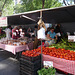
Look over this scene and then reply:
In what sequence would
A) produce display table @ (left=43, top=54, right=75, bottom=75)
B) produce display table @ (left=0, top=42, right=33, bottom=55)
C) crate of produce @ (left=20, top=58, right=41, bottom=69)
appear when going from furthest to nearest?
1. produce display table @ (left=0, top=42, right=33, bottom=55)
2. crate of produce @ (left=20, top=58, right=41, bottom=69)
3. produce display table @ (left=43, top=54, right=75, bottom=75)

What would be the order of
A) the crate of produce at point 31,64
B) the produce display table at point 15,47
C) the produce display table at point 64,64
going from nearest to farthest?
the produce display table at point 64,64 → the crate of produce at point 31,64 → the produce display table at point 15,47

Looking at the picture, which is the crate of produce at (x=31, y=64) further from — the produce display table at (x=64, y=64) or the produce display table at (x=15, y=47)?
the produce display table at (x=15, y=47)

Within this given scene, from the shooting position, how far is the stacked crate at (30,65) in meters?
2.56

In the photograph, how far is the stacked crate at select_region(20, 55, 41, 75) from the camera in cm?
256

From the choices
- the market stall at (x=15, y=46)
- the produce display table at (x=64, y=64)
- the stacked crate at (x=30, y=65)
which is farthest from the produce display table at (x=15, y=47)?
the produce display table at (x=64, y=64)

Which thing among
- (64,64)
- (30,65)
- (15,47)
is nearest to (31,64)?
(30,65)

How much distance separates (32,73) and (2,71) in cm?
152

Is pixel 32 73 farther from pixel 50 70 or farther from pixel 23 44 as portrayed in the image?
pixel 23 44

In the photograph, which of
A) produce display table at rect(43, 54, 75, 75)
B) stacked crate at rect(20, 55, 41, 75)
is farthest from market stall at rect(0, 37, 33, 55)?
produce display table at rect(43, 54, 75, 75)

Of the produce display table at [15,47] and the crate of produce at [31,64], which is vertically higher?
the produce display table at [15,47]

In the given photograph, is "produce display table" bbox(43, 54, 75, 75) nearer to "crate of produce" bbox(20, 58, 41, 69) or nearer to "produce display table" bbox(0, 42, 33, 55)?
"crate of produce" bbox(20, 58, 41, 69)

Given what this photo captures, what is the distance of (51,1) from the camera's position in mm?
15008

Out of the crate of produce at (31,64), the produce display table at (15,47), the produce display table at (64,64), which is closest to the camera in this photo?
the produce display table at (64,64)

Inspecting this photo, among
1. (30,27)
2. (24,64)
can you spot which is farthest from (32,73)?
(30,27)
